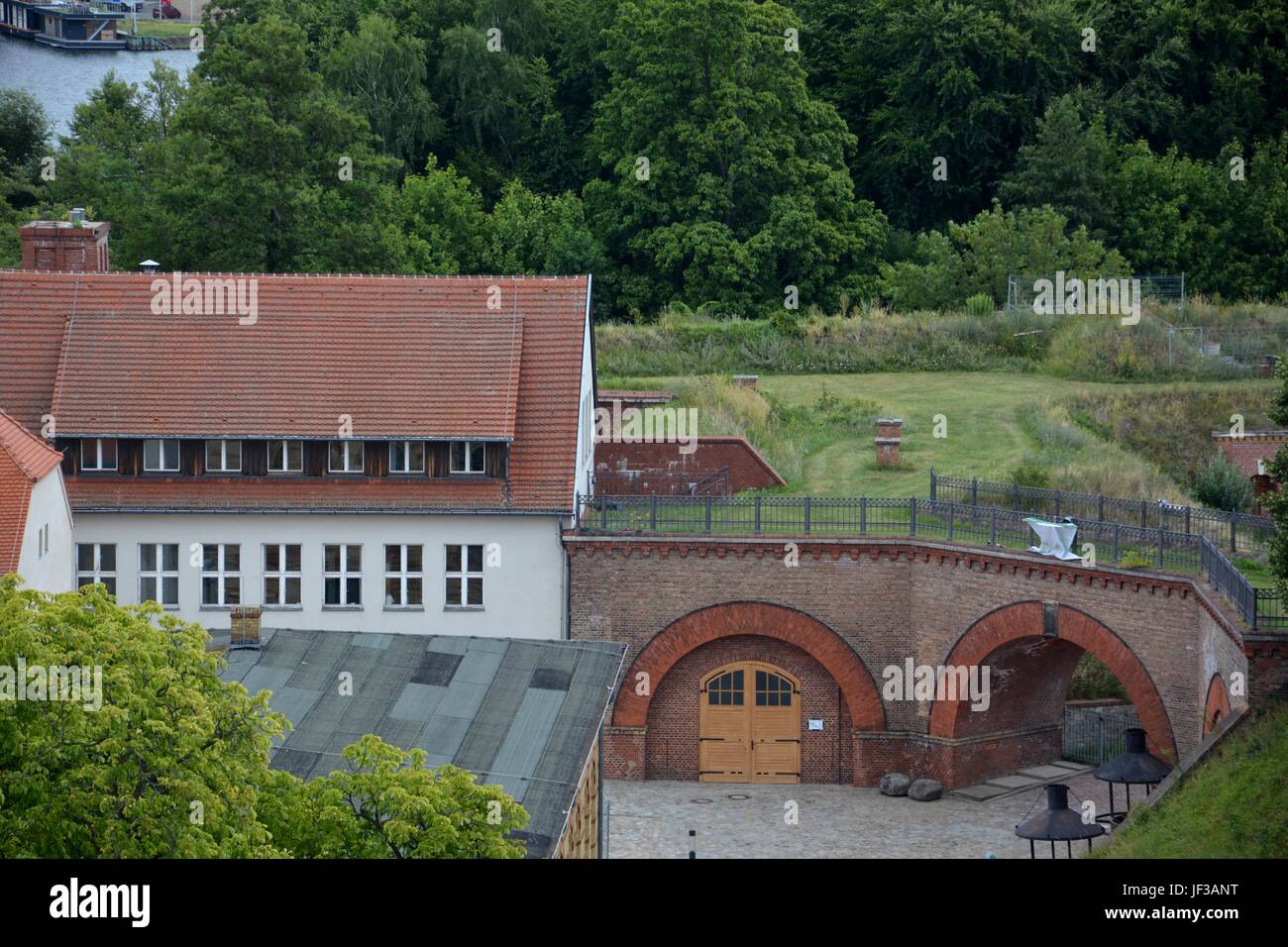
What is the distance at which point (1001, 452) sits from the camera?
42438 millimetres

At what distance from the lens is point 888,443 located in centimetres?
4169

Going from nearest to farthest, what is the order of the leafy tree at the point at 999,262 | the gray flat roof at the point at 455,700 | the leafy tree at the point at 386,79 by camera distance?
the gray flat roof at the point at 455,700 < the leafy tree at the point at 999,262 < the leafy tree at the point at 386,79

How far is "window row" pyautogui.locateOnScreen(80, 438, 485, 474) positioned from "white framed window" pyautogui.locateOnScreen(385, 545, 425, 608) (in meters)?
1.55

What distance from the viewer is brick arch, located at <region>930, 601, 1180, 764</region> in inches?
1325

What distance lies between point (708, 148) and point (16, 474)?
113 feet

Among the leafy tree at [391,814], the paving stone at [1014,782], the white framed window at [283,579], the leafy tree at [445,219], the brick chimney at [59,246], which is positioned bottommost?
the paving stone at [1014,782]

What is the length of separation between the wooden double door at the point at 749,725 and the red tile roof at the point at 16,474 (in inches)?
499

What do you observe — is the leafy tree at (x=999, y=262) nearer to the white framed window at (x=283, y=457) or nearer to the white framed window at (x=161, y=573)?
the white framed window at (x=283, y=457)

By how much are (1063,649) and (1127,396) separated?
499 inches

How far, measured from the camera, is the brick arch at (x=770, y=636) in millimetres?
37531

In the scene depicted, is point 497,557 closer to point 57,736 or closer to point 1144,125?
point 57,736

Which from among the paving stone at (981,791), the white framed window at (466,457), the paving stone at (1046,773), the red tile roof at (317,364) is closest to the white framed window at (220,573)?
the red tile roof at (317,364)

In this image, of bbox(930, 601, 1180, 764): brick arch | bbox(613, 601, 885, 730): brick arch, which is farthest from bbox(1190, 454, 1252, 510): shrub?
bbox(613, 601, 885, 730): brick arch
